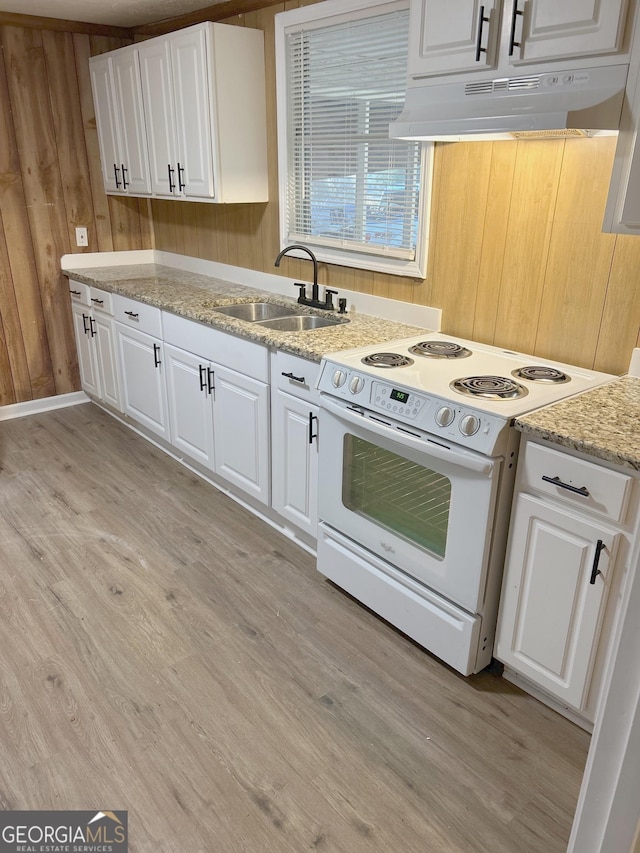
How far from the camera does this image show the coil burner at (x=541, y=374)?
2.17 metres

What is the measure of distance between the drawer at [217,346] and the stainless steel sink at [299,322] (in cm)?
31

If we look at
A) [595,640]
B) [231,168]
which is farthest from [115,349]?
[595,640]

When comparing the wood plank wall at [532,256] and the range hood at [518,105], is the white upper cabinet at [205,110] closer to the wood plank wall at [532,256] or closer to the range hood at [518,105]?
the wood plank wall at [532,256]

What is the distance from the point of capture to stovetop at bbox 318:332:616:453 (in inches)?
74.5

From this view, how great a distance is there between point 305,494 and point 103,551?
3.11 ft

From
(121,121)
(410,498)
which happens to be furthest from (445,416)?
(121,121)

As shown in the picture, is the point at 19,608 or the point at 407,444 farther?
the point at 19,608

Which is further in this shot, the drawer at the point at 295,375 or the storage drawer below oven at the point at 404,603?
the drawer at the point at 295,375

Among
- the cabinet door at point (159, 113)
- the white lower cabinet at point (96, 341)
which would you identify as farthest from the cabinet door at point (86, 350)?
the cabinet door at point (159, 113)

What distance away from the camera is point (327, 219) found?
318cm

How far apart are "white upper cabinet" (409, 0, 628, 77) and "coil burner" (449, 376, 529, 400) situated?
923 mm

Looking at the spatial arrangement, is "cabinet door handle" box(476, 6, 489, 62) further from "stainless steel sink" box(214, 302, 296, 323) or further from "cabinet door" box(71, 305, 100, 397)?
"cabinet door" box(71, 305, 100, 397)

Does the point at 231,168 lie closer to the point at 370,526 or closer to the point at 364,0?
the point at 364,0

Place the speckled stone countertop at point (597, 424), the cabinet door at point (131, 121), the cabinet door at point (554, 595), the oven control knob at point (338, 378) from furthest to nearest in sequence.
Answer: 1. the cabinet door at point (131, 121)
2. the oven control knob at point (338, 378)
3. the cabinet door at point (554, 595)
4. the speckled stone countertop at point (597, 424)
